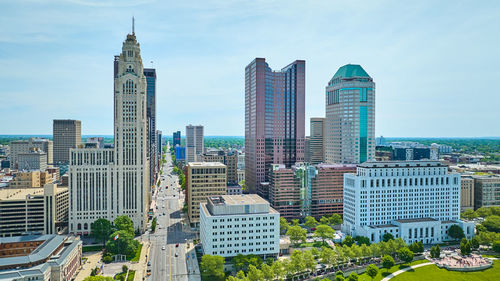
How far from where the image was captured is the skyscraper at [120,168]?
543 feet

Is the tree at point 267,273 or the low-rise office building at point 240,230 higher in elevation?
the low-rise office building at point 240,230

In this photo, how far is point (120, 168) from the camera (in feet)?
558

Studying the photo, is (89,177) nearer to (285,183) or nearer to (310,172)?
(285,183)

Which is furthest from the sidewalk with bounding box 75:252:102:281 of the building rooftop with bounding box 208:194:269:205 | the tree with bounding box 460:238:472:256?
the tree with bounding box 460:238:472:256

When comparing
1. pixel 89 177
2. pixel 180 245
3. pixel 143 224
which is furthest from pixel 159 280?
pixel 89 177

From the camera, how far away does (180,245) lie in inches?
6038

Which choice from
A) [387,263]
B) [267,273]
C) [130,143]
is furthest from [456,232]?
[130,143]

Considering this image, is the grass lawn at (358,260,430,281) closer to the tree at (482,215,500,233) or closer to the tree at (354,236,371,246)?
the tree at (354,236,371,246)

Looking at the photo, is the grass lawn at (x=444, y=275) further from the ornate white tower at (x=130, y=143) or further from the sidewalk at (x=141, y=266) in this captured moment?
the ornate white tower at (x=130, y=143)

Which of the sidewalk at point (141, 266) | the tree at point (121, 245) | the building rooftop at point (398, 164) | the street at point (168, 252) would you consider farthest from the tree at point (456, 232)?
the tree at point (121, 245)

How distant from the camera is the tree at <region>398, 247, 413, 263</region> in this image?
131625mm

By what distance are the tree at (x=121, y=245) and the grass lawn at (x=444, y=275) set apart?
9230 centimetres

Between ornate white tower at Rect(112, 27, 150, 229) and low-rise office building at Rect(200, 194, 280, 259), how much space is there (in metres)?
47.4

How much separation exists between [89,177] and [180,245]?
2067 inches
